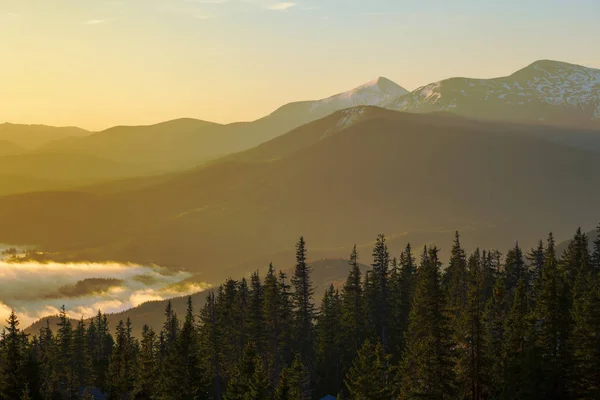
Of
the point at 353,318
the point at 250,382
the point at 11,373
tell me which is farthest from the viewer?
the point at 353,318

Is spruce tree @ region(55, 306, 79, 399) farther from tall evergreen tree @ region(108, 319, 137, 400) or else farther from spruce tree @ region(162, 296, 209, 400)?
spruce tree @ region(162, 296, 209, 400)

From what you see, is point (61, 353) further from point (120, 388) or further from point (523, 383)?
point (523, 383)

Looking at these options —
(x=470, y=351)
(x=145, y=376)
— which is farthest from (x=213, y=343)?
(x=470, y=351)

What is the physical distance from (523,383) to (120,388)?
4151 centimetres

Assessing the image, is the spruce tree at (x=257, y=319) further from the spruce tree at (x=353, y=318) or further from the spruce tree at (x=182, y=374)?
the spruce tree at (x=182, y=374)

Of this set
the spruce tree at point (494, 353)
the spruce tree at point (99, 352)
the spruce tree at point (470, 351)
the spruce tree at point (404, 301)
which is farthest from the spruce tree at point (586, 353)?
the spruce tree at point (99, 352)

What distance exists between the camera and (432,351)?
55.0 m

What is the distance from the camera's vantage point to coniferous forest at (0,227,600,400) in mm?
57875

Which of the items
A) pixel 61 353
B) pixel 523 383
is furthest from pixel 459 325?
pixel 61 353

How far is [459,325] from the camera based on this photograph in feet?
192

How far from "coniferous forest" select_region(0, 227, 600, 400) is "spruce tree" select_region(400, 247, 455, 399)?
9cm

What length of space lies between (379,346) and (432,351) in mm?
5060

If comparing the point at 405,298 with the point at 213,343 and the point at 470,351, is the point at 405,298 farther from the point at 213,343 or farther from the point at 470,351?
the point at 470,351

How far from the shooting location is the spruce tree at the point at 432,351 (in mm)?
54531
